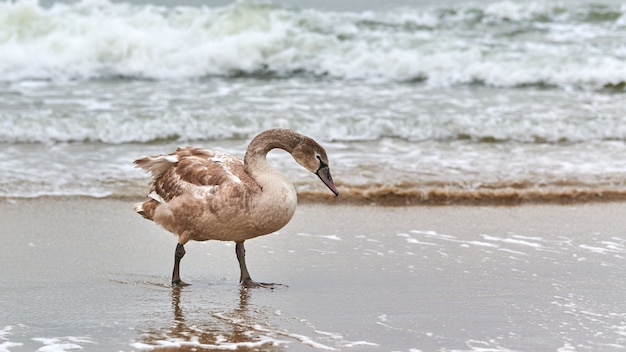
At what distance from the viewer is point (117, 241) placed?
23.8 feet

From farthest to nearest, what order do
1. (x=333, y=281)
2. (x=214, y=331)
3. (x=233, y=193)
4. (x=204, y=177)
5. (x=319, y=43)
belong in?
1. (x=319, y=43)
2. (x=333, y=281)
3. (x=204, y=177)
4. (x=233, y=193)
5. (x=214, y=331)

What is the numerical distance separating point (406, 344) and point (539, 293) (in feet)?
4.25

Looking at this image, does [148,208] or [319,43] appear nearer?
[148,208]

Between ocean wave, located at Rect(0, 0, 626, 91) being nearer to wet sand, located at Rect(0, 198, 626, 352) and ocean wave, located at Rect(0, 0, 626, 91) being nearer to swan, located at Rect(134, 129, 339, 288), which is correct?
wet sand, located at Rect(0, 198, 626, 352)

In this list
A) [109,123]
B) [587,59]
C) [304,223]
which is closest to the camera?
[304,223]

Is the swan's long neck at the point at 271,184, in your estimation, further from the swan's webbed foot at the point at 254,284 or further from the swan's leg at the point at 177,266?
the swan's leg at the point at 177,266

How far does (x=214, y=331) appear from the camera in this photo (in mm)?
5117

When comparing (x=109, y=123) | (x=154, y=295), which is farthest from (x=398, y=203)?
(x=109, y=123)

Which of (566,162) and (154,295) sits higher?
(566,162)

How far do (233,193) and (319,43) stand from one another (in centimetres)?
1040

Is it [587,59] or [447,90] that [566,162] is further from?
[587,59]

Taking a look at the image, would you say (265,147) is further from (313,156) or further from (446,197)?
(446,197)

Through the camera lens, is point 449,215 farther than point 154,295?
Yes

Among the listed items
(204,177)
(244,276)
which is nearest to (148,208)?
(204,177)
